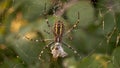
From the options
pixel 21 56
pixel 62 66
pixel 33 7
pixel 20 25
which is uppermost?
pixel 33 7

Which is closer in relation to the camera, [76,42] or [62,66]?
[76,42]

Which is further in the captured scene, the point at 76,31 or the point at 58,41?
the point at 58,41

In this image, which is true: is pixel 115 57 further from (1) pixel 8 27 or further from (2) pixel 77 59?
(1) pixel 8 27

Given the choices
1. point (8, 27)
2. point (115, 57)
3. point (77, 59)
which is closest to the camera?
point (115, 57)

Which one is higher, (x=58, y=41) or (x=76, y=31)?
(x=76, y=31)

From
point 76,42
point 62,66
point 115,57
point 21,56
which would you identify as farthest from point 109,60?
point 21,56

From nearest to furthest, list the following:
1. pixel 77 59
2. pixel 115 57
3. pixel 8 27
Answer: pixel 115 57 < pixel 77 59 < pixel 8 27

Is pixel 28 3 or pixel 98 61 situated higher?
pixel 28 3
